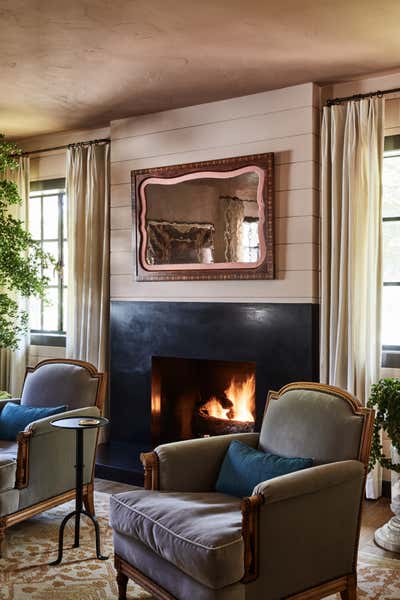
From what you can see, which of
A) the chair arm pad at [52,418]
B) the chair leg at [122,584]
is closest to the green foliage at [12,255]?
the chair arm pad at [52,418]

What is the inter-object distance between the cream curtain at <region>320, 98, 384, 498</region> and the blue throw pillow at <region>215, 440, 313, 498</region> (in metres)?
1.39

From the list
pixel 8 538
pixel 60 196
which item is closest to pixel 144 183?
pixel 60 196

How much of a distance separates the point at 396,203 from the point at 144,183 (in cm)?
192

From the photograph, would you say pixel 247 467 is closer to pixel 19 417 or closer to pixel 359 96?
pixel 19 417

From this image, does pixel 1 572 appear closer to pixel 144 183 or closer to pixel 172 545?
pixel 172 545

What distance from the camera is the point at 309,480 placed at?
250cm

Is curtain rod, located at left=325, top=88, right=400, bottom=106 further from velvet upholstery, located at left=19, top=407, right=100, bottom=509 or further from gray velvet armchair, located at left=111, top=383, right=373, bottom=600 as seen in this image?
velvet upholstery, located at left=19, top=407, right=100, bottom=509

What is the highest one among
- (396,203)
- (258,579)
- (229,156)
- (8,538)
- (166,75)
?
(166,75)

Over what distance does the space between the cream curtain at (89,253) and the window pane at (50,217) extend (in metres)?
0.51

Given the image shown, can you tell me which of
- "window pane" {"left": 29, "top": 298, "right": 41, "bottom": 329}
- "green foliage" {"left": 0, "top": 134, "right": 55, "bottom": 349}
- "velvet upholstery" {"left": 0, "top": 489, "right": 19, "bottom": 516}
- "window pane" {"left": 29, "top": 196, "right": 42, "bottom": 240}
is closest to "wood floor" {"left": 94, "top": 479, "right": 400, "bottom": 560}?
"velvet upholstery" {"left": 0, "top": 489, "right": 19, "bottom": 516}

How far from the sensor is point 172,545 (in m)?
2.43

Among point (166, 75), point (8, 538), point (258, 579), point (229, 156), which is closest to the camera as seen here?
point (258, 579)

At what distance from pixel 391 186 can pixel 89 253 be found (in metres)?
2.50

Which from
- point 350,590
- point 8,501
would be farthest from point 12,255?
point 350,590
